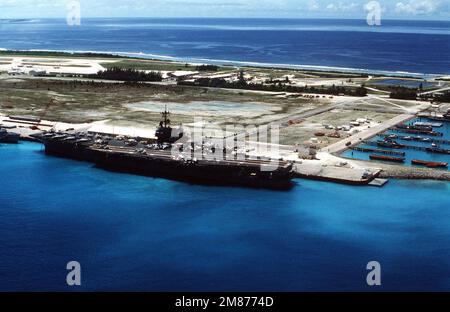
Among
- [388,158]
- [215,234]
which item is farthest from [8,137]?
[388,158]

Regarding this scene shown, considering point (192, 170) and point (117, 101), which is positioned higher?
point (117, 101)

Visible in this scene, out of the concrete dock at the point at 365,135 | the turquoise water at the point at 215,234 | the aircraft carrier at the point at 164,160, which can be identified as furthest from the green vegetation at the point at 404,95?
the turquoise water at the point at 215,234

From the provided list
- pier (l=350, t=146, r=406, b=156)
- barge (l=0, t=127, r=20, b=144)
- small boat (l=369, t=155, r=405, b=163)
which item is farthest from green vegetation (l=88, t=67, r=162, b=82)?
small boat (l=369, t=155, r=405, b=163)

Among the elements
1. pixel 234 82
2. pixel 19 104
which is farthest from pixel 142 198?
pixel 234 82

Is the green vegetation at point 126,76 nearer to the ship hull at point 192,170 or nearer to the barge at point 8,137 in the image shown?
the barge at point 8,137

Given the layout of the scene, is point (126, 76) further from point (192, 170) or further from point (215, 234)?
point (215, 234)
